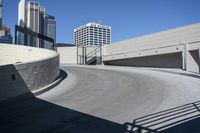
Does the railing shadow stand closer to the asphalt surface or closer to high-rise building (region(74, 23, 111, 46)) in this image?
the asphalt surface

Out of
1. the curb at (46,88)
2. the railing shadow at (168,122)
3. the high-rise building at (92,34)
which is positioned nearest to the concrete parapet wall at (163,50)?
the curb at (46,88)

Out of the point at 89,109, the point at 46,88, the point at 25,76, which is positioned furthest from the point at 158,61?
the point at 89,109

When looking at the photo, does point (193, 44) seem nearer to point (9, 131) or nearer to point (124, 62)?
point (124, 62)

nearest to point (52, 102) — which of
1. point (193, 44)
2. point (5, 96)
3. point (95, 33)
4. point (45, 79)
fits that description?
point (5, 96)

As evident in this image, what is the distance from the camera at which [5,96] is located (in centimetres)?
1170

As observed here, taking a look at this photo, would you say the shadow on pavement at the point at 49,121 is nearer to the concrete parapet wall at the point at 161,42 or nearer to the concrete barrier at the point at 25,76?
the concrete barrier at the point at 25,76

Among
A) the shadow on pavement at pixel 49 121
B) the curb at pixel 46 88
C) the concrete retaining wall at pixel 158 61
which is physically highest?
the concrete retaining wall at pixel 158 61

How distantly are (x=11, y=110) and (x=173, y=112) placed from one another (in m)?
6.55

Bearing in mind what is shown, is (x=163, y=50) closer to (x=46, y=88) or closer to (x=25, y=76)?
(x=46, y=88)

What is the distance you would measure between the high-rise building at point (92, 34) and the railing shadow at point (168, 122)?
106674 mm

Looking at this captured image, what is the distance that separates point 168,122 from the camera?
295 inches

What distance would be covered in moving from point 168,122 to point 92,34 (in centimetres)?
10902

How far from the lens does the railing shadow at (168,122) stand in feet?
22.4

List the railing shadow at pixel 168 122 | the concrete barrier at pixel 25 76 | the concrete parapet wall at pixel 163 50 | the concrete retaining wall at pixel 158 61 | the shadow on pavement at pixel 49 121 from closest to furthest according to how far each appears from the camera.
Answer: the railing shadow at pixel 168 122 < the shadow on pavement at pixel 49 121 < the concrete barrier at pixel 25 76 < the concrete parapet wall at pixel 163 50 < the concrete retaining wall at pixel 158 61
